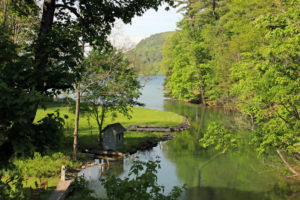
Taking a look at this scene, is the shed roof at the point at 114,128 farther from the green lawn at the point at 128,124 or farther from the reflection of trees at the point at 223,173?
the reflection of trees at the point at 223,173

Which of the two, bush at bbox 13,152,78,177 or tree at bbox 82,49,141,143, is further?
tree at bbox 82,49,141,143

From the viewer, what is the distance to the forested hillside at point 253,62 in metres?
14.5

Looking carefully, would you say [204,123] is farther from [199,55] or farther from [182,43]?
[182,43]

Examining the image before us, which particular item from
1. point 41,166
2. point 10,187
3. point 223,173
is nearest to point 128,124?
point 223,173

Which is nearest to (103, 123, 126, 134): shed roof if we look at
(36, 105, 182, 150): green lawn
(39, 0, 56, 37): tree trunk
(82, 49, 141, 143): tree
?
(82, 49, 141, 143): tree

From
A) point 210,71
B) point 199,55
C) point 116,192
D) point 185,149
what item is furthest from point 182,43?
point 116,192

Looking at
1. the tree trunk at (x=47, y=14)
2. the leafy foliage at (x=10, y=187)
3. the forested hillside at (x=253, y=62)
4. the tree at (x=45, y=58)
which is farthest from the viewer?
the forested hillside at (x=253, y=62)

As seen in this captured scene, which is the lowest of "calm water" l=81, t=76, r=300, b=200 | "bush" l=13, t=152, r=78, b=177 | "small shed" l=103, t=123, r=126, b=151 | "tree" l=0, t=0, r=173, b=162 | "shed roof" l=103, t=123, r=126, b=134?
"calm water" l=81, t=76, r=300, b=200

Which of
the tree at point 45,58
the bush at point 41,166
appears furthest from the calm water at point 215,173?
the tree at point 45,58

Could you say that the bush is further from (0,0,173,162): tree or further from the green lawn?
(0,0,173,162): tree

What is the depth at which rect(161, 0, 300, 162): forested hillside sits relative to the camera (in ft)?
47.5

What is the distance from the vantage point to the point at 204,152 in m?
28.6

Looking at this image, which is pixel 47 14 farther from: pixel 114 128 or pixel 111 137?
pixel 111 137

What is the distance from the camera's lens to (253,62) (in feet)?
51.2
